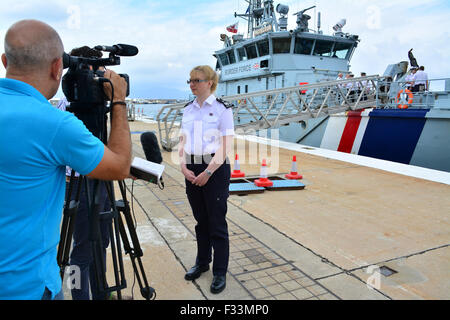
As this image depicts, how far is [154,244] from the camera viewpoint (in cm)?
351

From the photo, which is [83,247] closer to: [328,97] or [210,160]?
[210,160]

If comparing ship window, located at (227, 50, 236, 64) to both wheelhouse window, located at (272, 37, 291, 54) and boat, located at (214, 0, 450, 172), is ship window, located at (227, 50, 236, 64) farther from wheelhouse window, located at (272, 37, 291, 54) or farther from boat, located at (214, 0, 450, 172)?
wheelhouse window, located at (272, 37, 291, 54)

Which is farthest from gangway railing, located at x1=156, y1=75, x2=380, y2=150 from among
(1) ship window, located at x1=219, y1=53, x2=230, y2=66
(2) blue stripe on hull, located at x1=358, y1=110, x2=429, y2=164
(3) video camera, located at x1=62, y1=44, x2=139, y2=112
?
(1) ship window, located at x1=219, y1=53, x2=230, y2=66

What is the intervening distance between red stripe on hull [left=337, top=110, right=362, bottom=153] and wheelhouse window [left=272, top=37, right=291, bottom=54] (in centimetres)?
602

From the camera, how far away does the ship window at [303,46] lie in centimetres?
1614

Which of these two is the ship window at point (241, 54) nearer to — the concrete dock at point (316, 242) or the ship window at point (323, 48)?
the ship window at point (323, 48)

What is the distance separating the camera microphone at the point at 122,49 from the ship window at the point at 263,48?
15.7m

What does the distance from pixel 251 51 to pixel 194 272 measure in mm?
16536

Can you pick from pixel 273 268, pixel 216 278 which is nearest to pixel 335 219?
pixel 273 268

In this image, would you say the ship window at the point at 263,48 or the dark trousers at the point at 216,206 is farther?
the ship window at the point at 263,48

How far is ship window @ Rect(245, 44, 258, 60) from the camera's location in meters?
17.4

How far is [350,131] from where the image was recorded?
1179 centimetres

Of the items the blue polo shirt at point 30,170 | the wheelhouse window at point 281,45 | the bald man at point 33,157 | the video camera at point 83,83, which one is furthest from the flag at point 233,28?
the blue polo shirt at point 30,170
